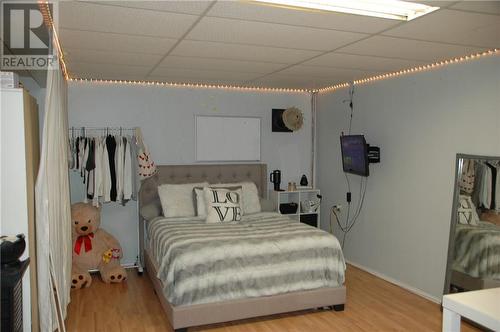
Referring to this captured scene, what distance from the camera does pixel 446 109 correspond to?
153 inches

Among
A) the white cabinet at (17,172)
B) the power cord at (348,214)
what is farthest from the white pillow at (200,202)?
the white cabinet at (17,172)

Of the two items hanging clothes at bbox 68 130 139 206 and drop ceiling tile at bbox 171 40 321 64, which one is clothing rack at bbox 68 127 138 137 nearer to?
hanging clothes at bbox 68 130 139 206

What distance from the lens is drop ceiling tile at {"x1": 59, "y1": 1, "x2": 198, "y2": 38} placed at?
7.64ft

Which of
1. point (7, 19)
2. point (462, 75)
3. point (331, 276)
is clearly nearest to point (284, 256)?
point (331, 276)

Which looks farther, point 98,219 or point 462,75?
point 98,219

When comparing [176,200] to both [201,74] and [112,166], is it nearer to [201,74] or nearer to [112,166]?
[112,166]

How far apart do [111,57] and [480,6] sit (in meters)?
2.82

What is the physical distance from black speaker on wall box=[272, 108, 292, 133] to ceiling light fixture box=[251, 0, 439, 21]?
328cm

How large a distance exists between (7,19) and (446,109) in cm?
361

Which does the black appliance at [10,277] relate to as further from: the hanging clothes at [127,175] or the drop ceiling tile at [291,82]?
the drop ceiling tile at [291,82]

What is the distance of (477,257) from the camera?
358 centimetres

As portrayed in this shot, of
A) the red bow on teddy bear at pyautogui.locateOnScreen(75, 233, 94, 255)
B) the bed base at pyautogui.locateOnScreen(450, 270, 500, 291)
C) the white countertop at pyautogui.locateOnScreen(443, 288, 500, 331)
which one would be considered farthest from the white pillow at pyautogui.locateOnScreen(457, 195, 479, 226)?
the red bow on teddy bear at pyautogui.locateOnScreen(75, 233, 94, 255)

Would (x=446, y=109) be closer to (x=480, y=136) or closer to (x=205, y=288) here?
(x=480, y=136)

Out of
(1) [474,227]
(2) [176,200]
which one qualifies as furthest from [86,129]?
(1) [474,227]
